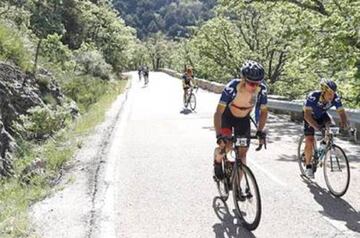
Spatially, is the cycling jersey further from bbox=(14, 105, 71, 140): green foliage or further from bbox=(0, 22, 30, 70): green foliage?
bbox=(14, 105, 71, 140): green foliage

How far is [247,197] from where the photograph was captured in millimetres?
→ 6074

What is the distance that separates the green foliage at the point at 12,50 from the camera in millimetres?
15781

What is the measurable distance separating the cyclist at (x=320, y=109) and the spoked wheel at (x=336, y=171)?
0.46m

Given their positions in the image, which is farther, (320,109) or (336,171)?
(320,109)

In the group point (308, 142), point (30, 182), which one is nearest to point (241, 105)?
point (308, 142)

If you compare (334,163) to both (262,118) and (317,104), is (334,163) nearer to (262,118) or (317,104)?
(317,104)

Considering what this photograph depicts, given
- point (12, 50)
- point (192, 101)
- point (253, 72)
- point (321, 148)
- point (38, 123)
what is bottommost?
point (192, 101)

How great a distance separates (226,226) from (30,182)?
4327 millimetres

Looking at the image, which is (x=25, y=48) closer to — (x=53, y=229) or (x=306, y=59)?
(x=306, y=59)

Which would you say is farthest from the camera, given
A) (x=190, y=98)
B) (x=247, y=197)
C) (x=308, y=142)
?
(x=190, y=98)

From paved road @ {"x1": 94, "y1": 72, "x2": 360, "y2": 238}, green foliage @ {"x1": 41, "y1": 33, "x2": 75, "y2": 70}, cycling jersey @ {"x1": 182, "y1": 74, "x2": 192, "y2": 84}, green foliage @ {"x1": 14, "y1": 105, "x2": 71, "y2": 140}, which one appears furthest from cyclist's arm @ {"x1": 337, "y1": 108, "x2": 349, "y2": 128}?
green foliage @ {"x1": 41, "y1": 33, "x2": 75, "y2": 70}

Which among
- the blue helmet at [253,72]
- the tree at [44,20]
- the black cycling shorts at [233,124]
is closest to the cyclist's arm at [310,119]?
the black cycling shorts at [233,124]

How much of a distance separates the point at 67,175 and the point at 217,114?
4266 millimetres

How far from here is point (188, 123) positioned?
55.2 feet
